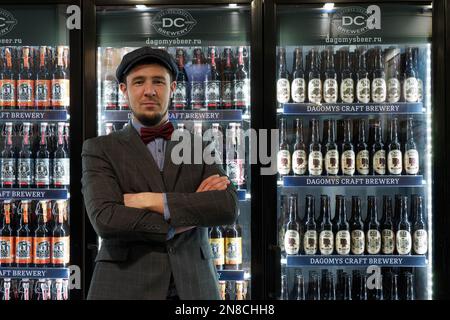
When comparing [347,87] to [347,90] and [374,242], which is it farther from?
[374,242]

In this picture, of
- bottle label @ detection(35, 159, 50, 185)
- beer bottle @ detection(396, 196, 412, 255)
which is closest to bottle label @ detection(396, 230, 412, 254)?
beer bottle @ detection(396, 196, 412, 255)

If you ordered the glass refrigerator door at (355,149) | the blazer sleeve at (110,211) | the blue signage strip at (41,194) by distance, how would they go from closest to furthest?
the blazer sleeve at (110,211), the blue signage strip at (41,194), the glass refrigerator door at (355,149)

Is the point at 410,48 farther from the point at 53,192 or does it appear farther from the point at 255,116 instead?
the point at 53,192

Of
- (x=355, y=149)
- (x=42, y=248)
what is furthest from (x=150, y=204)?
(x=355, y=149)

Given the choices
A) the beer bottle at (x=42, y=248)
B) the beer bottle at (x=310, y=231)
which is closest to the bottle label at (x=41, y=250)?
the beer bottle at (x=42, y=248)

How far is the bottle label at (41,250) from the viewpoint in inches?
109

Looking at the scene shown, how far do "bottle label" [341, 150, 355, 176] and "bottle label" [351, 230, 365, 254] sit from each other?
1.13 ft

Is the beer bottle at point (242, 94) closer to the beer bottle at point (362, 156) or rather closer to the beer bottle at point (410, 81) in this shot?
the beer bottle at point (362, 156)

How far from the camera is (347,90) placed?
2906 mm

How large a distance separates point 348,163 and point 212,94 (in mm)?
Result: 895

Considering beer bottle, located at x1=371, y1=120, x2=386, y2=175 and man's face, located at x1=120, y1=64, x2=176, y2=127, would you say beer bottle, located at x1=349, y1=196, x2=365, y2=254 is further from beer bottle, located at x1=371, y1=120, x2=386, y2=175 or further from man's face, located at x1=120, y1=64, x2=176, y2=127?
man's face, located at x1=120, y1=64, x2=176, y2=127

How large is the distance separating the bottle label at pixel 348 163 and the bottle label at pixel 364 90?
32 cm

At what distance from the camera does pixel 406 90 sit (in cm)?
289

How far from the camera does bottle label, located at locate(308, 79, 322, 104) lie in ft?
9.50
